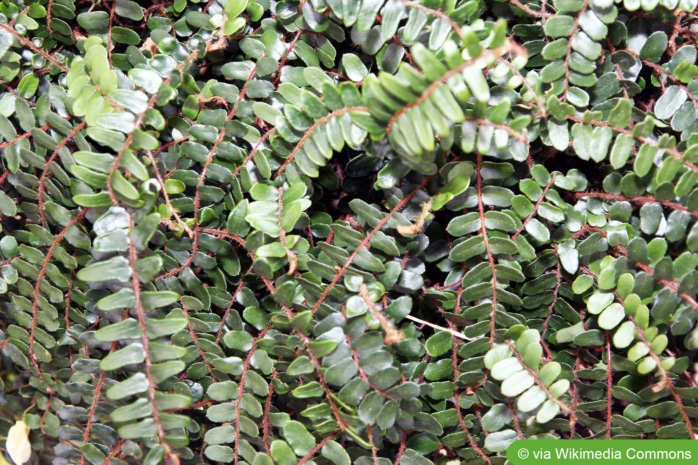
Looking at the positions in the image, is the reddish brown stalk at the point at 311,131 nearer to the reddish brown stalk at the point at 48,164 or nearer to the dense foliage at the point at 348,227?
the dense foliage at the point at 348,227

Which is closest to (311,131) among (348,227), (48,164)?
(348,227)

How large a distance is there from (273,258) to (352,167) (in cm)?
23

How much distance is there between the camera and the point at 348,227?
102 cm

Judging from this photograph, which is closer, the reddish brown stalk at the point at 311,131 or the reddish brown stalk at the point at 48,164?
the reddish brown stalk at the point at 311,131

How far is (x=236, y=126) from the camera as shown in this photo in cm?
107

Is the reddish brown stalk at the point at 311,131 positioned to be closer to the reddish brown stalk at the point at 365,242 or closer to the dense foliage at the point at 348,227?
the dense foliage at the point at 348,227

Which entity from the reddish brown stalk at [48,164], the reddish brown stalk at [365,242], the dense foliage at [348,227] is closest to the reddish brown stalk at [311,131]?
the dense foliage at [348,227]

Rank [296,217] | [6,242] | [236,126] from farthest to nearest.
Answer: [6,242] < [236,126] < [296,217]

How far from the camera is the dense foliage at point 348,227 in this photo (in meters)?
0.95

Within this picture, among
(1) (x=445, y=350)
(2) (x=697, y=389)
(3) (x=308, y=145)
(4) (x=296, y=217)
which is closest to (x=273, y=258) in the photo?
(4) (x=296, y=217)

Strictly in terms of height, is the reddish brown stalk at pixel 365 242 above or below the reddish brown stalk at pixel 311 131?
→ below

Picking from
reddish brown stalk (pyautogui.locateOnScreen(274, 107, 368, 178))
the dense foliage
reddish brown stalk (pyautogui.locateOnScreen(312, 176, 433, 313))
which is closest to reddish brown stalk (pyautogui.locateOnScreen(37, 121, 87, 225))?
the dense foliage

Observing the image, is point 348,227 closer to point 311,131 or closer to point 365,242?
point 365,242

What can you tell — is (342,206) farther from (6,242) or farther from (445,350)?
(6,242)
